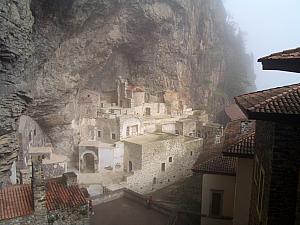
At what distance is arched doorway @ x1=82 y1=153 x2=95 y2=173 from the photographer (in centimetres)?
3096

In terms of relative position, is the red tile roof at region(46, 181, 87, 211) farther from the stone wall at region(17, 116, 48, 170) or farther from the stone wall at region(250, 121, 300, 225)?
the stone wall at region(17, 116, 48, 170)

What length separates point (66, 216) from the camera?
1344 cm

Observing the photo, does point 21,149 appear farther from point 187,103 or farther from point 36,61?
point 187,103

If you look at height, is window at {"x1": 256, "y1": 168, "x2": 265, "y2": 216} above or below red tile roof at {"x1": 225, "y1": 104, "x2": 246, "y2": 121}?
below

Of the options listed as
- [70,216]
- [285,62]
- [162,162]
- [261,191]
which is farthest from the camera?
[162,162]

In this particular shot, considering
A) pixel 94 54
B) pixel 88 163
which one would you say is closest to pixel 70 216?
pixel 88 163

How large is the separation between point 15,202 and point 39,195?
1105mm

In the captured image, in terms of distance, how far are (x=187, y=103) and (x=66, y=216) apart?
111 feet

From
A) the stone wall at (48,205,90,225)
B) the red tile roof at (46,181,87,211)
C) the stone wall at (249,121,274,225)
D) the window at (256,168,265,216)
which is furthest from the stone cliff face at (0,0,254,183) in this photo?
the window at (256,168,265,216)

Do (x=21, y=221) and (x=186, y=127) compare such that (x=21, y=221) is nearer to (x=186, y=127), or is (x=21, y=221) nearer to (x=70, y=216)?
(x=70, y=216)

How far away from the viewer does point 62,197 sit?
45.8 ft

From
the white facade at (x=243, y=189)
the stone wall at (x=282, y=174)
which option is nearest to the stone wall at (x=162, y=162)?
the white facade at (x=243, y=189)

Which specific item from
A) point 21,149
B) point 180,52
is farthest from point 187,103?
point 21,149

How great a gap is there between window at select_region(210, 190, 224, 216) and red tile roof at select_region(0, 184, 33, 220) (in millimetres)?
8378
